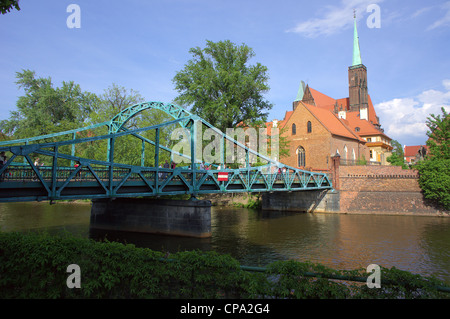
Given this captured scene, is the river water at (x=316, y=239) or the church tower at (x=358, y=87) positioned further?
the church tower at (x=358, y=87)

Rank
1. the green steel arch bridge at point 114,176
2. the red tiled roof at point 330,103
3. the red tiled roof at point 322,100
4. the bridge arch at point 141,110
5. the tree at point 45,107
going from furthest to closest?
the red tiled roof at point 330,103
the red tiled roof at point 322,100
the tree at point 45,107
the bridge arch at point 141,110
the green steel arch bridge at point 114,176

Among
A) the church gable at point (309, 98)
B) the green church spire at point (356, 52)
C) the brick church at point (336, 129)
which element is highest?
the green church spire at point (356, 52)

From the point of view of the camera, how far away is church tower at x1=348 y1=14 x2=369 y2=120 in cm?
5857

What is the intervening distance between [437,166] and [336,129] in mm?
19091

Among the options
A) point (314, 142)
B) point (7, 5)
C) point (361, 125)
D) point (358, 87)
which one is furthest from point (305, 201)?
point (358, 87)

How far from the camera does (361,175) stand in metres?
28.4

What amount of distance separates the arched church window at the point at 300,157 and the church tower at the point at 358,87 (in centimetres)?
2231

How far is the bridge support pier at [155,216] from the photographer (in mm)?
16484

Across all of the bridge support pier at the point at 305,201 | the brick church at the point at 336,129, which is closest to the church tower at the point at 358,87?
the brick church at the point at 336,129

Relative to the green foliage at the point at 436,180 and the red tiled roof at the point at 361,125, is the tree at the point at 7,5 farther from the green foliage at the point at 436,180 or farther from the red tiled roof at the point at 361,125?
the red tiled roof at the point at 361,125

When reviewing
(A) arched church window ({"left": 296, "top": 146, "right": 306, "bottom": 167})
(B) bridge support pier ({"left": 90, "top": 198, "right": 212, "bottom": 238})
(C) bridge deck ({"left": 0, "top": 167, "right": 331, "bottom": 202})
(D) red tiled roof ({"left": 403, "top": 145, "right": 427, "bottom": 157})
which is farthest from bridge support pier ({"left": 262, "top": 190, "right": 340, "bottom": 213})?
(D) red tiled roof ({"left": 403, "top": 145, "right": 427, "bottom": 157})

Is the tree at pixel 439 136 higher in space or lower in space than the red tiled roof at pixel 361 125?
lower

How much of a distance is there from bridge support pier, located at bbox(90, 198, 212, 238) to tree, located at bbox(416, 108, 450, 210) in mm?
19151
